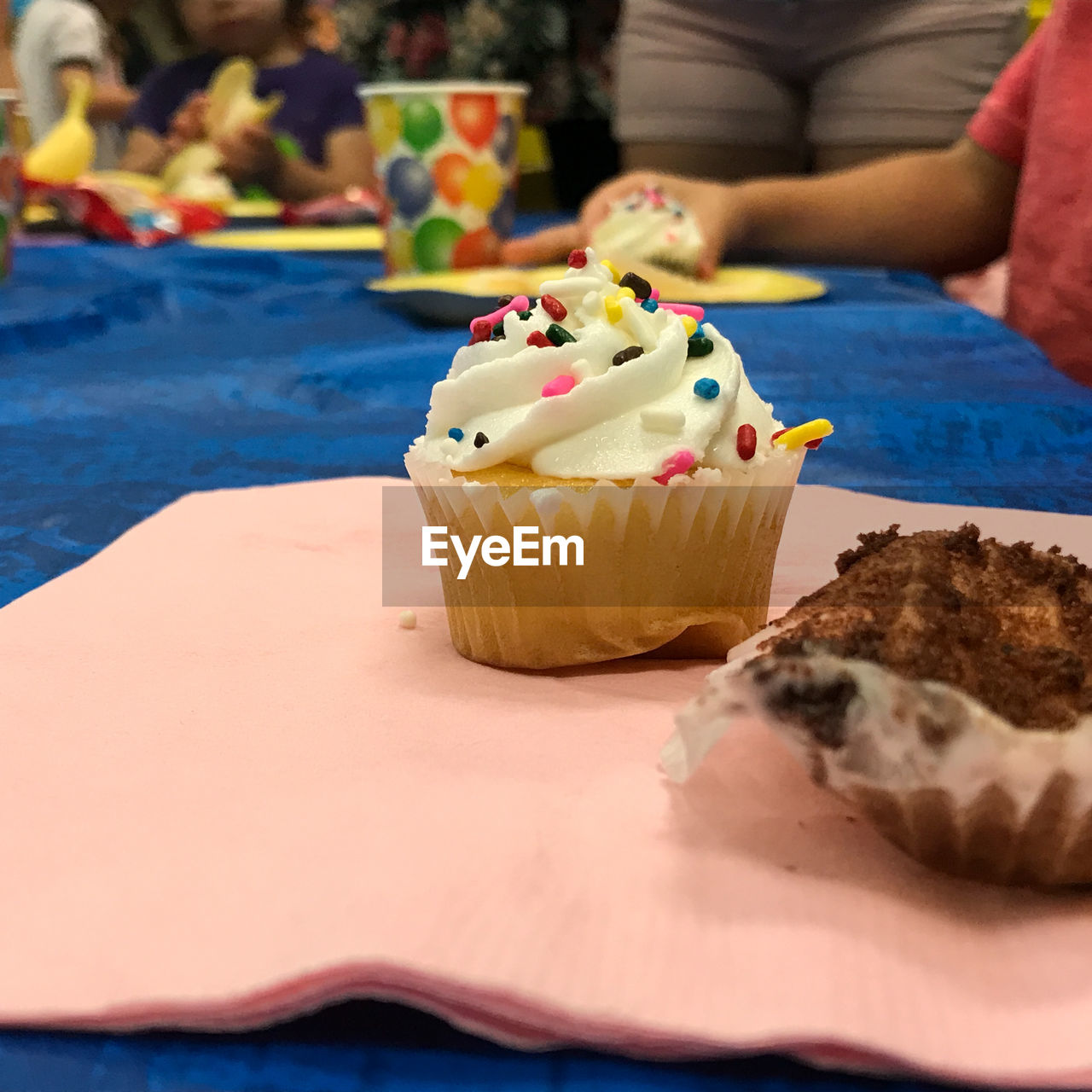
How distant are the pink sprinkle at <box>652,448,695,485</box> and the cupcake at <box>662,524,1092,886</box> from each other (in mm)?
239

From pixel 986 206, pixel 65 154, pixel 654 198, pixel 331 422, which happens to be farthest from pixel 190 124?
pixel 331 422

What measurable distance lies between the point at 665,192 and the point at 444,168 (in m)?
0.46

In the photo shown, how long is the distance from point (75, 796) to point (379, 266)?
2259mm

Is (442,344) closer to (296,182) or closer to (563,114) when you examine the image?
(296,182)

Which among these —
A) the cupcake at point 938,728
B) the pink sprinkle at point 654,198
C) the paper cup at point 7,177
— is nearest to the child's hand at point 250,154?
the paper cup at point 7,177

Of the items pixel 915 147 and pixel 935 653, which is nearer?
pixel 935 653

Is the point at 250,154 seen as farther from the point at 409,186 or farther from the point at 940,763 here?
the point at 940,763

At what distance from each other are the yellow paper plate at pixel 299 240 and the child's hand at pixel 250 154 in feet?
1.71

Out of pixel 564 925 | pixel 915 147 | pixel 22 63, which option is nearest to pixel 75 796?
pixel 564 925

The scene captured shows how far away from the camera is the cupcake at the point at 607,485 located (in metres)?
0.85

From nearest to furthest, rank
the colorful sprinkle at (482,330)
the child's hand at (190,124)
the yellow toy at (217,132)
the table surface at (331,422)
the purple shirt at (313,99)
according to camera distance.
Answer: the table surface at (331,422)
the colorful sprinkle at (482,330)
the yellow toy at (217,132)
the child's hand at (190,124)
the purple shirt at (313,99)

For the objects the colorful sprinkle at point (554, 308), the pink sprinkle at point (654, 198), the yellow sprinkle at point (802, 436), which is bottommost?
the pink sprinkle at point (654, 198)

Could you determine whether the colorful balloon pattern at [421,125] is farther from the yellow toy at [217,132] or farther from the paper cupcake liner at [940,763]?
the yellow toy at [217,132]

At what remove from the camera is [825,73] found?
3.01m
